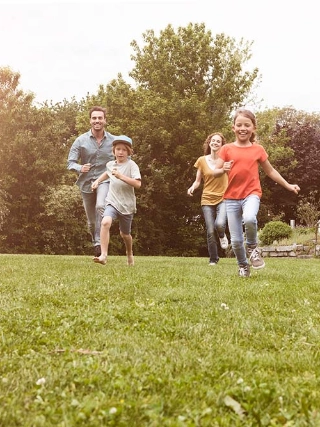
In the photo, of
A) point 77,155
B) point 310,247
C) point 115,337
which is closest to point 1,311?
point 115,337

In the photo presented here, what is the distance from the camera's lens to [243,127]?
6816 millimetres

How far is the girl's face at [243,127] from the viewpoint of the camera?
680 cm

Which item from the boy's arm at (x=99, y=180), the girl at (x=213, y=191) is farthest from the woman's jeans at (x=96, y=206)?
the girl at (x=213, y=191)

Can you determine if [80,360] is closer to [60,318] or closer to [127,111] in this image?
[60,318]

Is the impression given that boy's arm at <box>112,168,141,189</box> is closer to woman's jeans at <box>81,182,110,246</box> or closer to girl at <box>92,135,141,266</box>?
girl at <box>92,135,141,266</box>

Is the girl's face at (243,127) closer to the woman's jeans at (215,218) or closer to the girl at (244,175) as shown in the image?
the girl at (244,175)

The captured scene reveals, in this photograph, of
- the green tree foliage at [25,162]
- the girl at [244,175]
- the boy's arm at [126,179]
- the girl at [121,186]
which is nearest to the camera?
the girl at [244,175]

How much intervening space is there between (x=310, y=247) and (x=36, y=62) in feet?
71.8

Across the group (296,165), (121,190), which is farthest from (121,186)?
(296,165)

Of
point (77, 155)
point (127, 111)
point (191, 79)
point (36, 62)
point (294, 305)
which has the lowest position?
point (294, 305)

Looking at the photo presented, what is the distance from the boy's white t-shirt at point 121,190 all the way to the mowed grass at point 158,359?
3.83 m

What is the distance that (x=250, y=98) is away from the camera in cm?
3228

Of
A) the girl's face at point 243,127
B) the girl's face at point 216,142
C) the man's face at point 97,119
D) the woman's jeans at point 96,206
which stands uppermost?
the man's face at point 97,119

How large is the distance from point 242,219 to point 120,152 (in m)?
2.66
